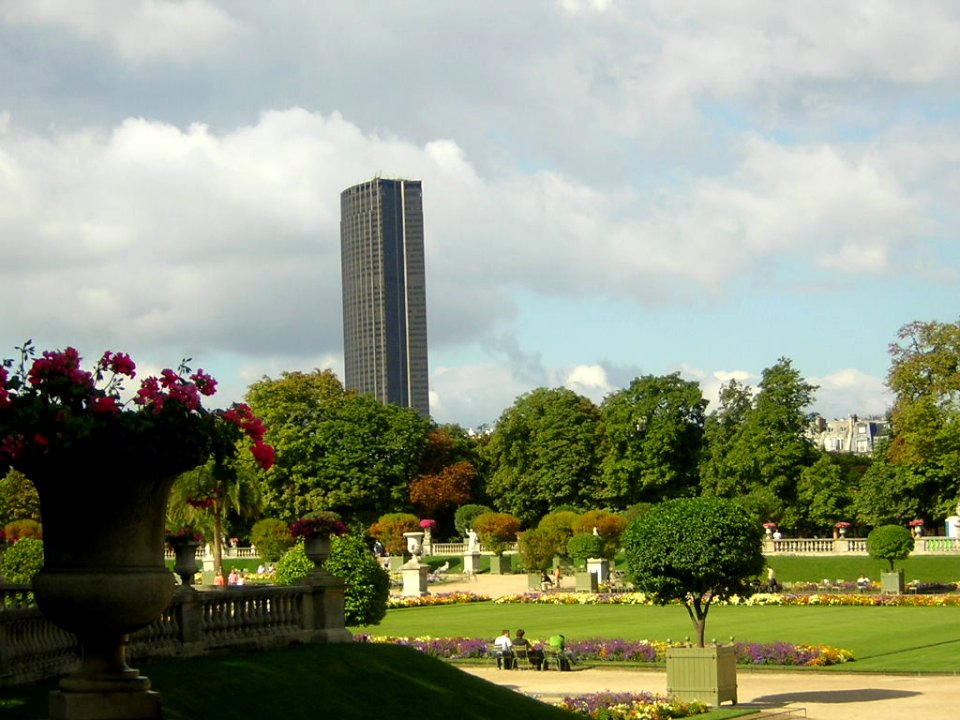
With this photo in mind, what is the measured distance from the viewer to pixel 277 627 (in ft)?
60.8

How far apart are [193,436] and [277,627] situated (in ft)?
26.1

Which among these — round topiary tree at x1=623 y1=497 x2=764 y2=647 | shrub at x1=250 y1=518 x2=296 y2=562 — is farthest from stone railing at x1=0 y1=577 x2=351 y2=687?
shrub at x1=250 y1=518 x2=296 y2=562

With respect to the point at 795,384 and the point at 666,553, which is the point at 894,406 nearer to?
the point at 795,384

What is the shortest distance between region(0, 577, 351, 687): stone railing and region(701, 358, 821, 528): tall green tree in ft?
198

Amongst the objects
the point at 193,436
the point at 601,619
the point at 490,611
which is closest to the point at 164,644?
the point at 193,436

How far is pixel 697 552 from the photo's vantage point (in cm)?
2586

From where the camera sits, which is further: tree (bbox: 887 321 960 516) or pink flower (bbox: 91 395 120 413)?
tree (bbox: 887 321 960 516)

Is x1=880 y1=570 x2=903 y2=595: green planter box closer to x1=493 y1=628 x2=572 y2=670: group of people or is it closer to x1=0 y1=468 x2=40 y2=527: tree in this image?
x1=493 y1=628 x2=572 y2=670: group of people

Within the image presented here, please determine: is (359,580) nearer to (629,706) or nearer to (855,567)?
(629,706)

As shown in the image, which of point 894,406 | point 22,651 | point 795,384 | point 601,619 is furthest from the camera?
point 795,384

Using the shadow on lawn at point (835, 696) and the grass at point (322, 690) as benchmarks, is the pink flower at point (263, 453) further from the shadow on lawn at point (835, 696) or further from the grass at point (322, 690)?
the shadow on lawn at point (835, 696)

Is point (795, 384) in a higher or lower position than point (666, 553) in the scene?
higher

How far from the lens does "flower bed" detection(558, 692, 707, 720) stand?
22328 millimetres

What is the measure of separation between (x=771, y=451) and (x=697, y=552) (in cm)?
5529
